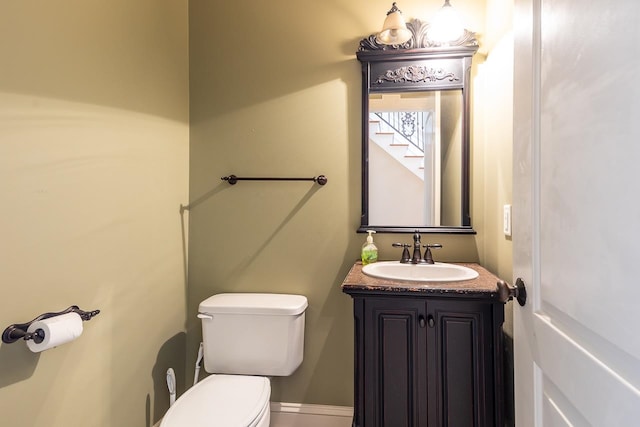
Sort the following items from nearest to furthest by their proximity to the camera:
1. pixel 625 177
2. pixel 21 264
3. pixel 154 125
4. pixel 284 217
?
pixel 625 177, pixel 21 264, pixel 154 125, pixel 284 217

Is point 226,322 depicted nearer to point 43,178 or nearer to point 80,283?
point 80,283

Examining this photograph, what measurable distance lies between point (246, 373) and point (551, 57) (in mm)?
1714

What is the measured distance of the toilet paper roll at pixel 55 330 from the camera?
1.01 m

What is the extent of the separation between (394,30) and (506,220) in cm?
105

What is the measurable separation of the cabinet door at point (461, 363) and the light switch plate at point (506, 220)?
0.33m

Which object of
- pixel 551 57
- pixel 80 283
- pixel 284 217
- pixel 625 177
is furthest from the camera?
pixel 284 217

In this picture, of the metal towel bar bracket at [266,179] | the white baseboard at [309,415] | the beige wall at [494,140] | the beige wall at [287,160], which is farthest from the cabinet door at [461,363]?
the metal towel bar bracket at [266,179]

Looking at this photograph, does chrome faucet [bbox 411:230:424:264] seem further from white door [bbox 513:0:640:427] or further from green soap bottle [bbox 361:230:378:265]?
white door [bbox 513:0:640:427]

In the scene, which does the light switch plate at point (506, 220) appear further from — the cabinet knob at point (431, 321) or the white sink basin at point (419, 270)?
the cabinet knob at point (431, 321)

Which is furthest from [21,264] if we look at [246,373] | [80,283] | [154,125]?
[246,373]

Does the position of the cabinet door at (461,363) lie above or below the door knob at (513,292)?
below

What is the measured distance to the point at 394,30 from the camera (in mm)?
1647

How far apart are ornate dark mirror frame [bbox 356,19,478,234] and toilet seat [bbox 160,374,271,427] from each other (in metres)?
0.92

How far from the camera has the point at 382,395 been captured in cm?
134
